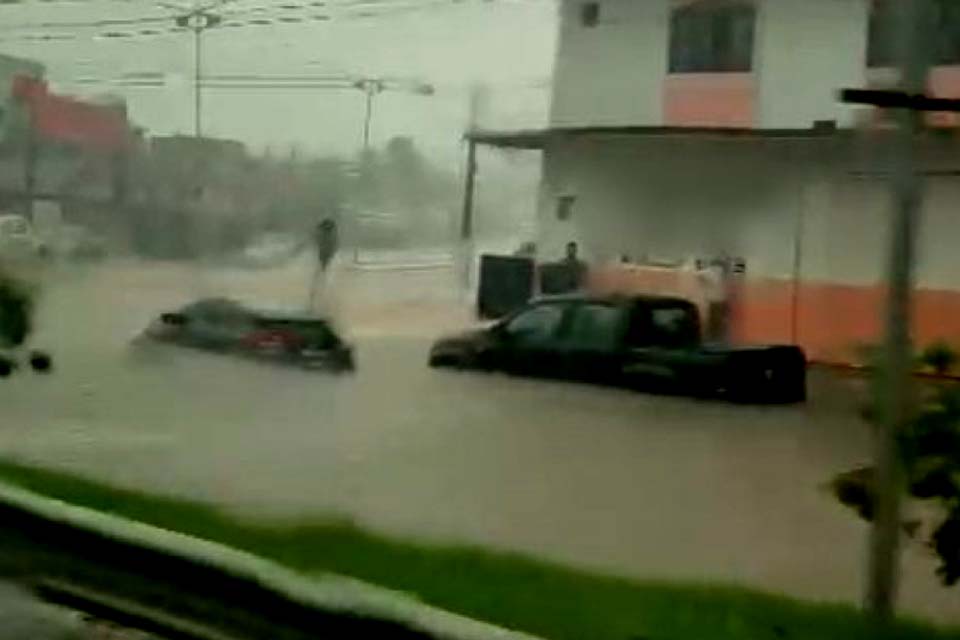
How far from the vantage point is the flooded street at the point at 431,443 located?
5.66 meters

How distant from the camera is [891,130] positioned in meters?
5.22

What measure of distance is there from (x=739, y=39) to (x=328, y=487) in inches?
89.9

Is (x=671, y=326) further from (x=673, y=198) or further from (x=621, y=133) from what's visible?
(x=621, y=133)

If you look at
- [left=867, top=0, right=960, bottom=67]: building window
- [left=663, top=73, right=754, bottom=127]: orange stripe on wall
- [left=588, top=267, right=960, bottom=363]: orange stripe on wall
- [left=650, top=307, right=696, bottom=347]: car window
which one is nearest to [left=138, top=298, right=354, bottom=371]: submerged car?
[left=588, top=267, right=960, bottom=363]: orange stripe on wall

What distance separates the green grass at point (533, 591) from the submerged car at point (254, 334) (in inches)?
30.0

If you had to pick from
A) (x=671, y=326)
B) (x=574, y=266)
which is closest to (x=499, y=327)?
(x=574, y=266)

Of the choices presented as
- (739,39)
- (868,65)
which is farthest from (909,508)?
(739,39)

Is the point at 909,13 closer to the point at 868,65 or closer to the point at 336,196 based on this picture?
the point at 868,65

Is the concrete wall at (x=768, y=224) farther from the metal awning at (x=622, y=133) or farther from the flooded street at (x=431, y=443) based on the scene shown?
the flooded street at (x=431, y=443)

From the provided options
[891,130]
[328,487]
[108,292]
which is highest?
[891,130]

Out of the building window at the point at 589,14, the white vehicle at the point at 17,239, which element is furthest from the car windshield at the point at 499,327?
the white vehicle at the point at 17,239

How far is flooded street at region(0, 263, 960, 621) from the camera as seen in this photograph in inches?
223

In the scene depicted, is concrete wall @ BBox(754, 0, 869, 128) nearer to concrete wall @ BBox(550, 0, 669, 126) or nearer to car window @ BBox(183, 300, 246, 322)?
concrete wall @ BBox(550, 0, 669, 126)

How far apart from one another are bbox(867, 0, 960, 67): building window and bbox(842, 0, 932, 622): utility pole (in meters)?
0.06
